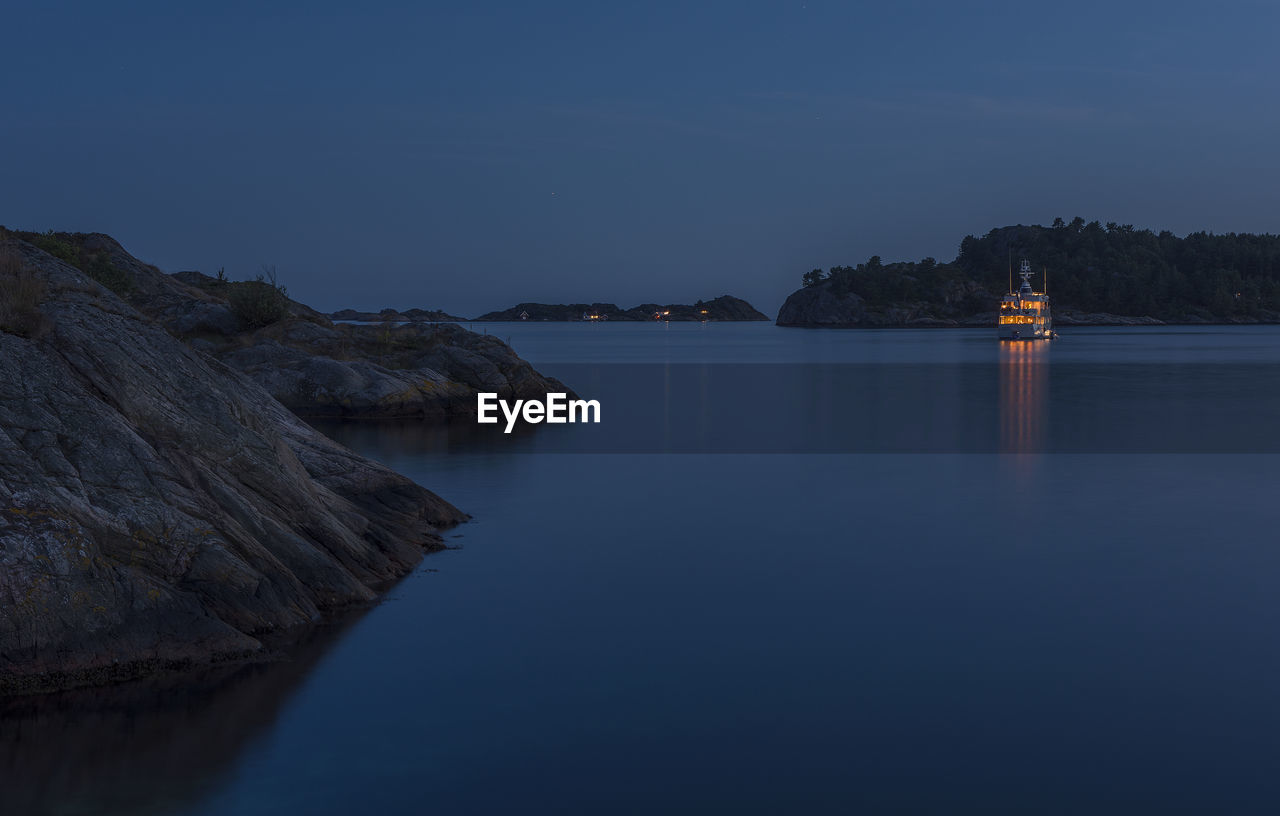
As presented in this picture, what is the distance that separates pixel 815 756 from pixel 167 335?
965 cm

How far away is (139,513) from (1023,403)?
146 ft

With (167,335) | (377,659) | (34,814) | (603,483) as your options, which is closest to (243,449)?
(167,335)

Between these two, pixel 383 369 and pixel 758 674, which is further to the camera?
pixel 383 369

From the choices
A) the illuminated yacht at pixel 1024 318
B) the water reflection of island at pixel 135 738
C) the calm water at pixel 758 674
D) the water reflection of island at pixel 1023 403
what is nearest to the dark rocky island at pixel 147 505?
the water reflection of island at pixel 135 738

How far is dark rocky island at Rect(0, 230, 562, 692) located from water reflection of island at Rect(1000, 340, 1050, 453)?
21521 mm

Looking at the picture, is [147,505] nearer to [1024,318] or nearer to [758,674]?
[758,674]

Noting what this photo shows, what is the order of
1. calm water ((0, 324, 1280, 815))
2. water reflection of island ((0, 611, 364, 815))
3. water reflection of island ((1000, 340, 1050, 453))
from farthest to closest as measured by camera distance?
Answer: water reflection of island ((1000, 340, 1050, 453)) < calm water ((0, 324, 1280, 815)) < water reflection of island ((0, 611, 364, 815))

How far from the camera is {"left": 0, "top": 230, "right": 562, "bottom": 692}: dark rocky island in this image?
9.26 m

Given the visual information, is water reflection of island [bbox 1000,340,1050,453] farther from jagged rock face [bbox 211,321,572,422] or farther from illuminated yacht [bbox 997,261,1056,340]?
illuminated yacht [bbox 997,261,1056,340]

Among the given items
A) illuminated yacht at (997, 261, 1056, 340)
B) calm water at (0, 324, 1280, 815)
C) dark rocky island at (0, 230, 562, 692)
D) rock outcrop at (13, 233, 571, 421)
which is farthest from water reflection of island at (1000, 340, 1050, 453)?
illuminated yacht at (997, 261, 1056, 340)

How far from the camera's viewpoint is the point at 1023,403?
4881cm

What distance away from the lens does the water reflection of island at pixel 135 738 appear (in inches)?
303

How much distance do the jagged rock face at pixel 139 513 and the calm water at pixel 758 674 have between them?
510 mm

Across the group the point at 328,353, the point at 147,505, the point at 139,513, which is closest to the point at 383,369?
the point at 328,353
